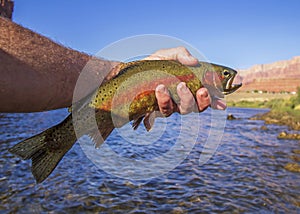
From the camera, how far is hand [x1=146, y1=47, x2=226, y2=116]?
3.45m

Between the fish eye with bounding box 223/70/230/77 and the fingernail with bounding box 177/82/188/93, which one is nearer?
the fingernail with bounding box 177/82/188/93

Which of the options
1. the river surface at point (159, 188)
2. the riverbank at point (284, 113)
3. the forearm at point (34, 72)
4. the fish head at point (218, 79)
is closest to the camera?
the forearm at point (34, 72)

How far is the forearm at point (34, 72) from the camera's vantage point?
2469 mm

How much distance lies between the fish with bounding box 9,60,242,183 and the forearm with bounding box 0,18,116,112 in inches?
8.0

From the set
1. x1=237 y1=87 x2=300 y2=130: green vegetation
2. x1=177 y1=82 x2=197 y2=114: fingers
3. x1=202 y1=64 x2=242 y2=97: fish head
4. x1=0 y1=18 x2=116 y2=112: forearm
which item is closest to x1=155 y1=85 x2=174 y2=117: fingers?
x1=177 y1=82 x2=197 y2=114: fingers

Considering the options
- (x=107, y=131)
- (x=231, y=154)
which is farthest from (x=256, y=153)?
(x=107, y=131)

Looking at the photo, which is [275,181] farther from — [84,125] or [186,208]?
[84,125]

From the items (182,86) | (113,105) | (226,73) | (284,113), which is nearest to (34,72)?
(113,105)

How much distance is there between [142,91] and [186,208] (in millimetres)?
4754

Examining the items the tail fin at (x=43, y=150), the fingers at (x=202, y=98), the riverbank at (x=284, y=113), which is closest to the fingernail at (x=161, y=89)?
the fingers at (x=202, y=98)

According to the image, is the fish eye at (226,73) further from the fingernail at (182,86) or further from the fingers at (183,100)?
the fingernail at (182,86)

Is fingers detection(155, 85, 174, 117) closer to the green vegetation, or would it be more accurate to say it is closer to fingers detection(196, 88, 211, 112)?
fingers detection(196, 88, 211, 112)

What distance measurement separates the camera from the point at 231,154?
13820 millimetres

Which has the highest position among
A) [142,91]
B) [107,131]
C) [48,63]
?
[48,63]
